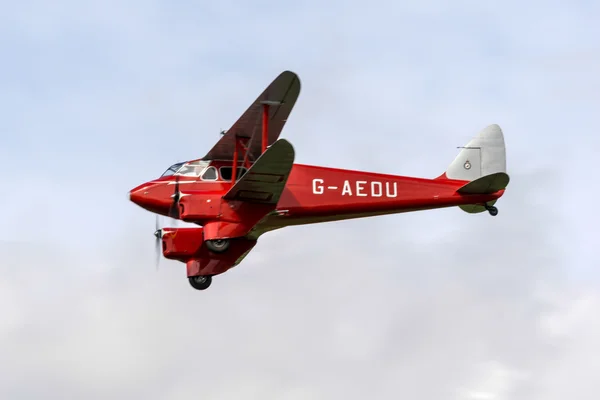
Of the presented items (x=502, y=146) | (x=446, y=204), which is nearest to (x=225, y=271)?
(x=446, y=204)

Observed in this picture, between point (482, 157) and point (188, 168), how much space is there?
9.69m

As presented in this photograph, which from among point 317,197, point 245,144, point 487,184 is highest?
point 245,144

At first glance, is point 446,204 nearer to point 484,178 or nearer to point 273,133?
point 484,178

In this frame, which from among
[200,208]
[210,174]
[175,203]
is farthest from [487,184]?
[175,203]

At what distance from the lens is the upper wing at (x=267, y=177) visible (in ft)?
77.6

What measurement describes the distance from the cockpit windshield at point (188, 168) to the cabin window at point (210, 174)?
143mm

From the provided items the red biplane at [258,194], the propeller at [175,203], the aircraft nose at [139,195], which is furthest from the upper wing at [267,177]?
the aircraft nose at [139,195]

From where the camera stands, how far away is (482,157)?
30125 mm

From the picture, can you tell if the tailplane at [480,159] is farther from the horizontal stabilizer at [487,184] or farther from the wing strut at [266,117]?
the wing strut at [266,117]

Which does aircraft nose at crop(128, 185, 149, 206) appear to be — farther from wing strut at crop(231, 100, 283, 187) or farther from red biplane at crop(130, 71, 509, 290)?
wing strut at crop(231, 100, 283, 187)

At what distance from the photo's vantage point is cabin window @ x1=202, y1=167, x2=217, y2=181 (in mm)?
27000

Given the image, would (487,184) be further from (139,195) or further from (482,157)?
(139,195)

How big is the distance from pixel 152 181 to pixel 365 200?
634 centimetres

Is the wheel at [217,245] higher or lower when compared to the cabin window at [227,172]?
lower
